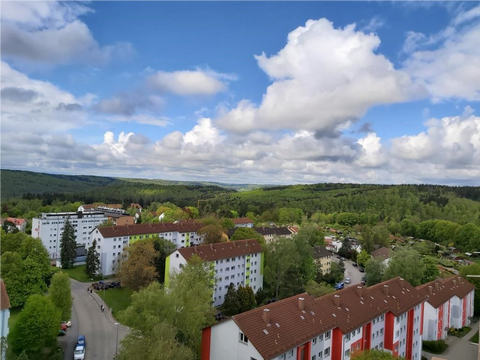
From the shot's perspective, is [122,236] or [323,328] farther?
[122,236]

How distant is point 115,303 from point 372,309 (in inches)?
1350

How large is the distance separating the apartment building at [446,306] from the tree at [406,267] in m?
4.85

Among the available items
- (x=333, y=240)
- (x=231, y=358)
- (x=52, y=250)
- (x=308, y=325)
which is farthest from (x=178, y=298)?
(x=333, y=240)

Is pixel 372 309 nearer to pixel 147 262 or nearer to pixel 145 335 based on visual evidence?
pixel 145 335

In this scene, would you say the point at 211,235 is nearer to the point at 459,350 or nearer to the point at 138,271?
the point at 138,271

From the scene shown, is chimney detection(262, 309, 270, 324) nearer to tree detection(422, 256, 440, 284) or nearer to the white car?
the white car

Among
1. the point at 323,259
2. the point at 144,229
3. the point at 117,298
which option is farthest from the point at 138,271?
the point at 323,259

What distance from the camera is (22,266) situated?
43.2 m

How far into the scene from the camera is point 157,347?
20297 millimetres

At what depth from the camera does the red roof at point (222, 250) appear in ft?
161

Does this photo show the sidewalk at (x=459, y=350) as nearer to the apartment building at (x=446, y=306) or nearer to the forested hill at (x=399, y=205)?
the apartment building at (x=446, y=306)

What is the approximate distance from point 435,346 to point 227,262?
2907cm

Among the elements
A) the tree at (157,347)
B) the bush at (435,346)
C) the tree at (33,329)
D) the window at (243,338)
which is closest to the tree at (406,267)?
the bush at (435,346)

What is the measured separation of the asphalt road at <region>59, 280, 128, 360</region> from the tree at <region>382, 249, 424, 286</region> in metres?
41.5
